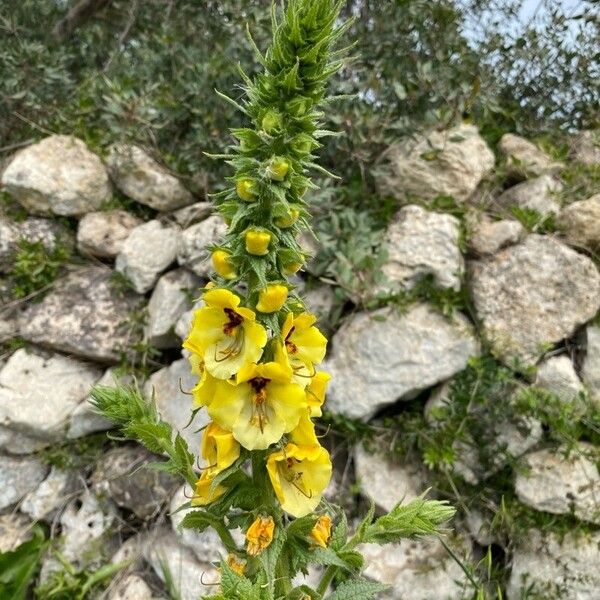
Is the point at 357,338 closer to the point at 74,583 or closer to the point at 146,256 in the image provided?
the point at 146,256

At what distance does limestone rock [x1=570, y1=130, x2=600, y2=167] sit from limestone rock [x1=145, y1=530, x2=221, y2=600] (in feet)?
11.7

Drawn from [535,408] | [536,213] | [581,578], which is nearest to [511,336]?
[535,408]

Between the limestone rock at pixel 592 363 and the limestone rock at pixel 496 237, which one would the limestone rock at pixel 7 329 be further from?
the limestone rock at pixel 592 363

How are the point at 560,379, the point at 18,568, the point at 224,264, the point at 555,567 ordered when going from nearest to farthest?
the point at 224,264
the point at 555,567
the point at 18,568
the point at 560,379

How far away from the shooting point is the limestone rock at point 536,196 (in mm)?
3881

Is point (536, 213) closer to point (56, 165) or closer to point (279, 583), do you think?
point (279, 583)

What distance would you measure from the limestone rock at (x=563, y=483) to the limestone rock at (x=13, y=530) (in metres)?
3.02

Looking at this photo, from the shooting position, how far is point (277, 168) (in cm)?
147

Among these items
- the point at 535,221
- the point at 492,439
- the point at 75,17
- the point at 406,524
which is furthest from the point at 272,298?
the point at 75,17

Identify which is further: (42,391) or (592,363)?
(42,391)

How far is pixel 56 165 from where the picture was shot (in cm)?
425

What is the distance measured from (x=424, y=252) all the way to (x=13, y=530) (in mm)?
3139

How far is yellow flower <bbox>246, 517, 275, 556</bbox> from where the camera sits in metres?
1.56

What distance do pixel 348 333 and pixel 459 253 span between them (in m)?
0.84
